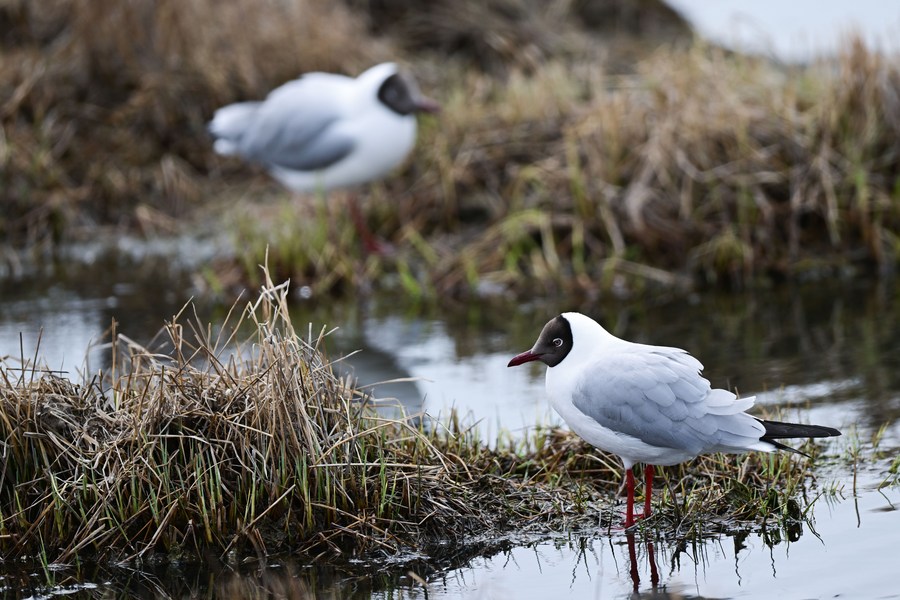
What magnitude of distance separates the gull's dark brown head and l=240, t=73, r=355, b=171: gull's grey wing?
15.1 feet

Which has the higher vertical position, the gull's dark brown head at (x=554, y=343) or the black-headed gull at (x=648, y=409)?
the gull's dark brown head at (x=554, y=343)

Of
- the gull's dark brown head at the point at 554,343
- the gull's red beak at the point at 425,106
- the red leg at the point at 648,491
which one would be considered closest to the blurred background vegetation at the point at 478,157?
the gull's red beak at the point at 425,106

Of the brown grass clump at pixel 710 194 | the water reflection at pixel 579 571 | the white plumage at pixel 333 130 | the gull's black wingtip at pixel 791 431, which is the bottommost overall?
the water reflection at pixel 579 571

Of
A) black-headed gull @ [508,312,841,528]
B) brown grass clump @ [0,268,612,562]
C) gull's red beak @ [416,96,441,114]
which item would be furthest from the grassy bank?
gull's red beak @ [416,96,441,114]

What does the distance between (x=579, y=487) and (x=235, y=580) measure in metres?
1.40

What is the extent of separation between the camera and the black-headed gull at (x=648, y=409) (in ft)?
14.7

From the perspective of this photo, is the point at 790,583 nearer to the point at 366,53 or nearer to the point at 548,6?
the point at 366,53

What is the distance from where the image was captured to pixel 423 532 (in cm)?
466

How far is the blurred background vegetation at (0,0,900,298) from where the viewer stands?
28.8ft

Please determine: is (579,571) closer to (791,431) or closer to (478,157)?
(791,431)

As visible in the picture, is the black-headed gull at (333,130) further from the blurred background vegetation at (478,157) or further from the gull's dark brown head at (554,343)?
the gull's dark brown head at (554,343)

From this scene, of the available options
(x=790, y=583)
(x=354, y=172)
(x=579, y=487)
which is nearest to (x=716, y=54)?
(x=354, y=172)

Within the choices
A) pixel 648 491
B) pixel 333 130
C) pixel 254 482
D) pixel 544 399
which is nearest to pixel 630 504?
pixel 648 491

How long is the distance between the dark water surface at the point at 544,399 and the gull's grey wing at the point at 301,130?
3.82ft
